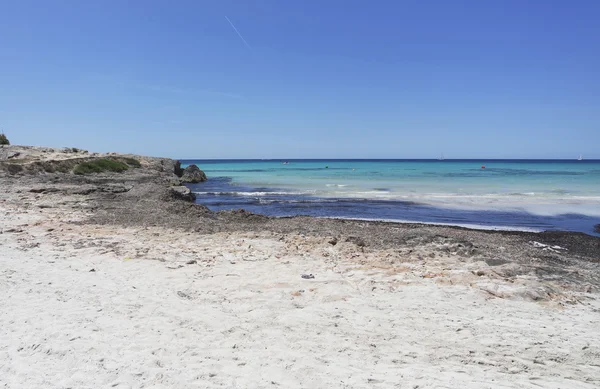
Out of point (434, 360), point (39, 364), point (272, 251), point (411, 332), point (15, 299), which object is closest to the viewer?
point (39, 364)

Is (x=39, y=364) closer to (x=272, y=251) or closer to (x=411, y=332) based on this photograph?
(x=411, y=332)

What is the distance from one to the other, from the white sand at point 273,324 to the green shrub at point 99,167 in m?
20.9

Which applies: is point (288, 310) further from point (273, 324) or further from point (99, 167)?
point (99, 167)

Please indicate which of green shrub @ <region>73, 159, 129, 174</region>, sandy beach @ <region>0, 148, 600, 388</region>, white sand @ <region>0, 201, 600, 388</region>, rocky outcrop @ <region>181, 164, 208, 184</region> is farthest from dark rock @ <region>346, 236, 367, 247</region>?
rocky outcrop @ <region>181, 164, 208, 184</region>

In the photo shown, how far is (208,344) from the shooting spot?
4547 mm

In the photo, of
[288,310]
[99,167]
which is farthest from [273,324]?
[99,167]

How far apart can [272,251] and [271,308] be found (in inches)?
129

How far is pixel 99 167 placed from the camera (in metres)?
29.3

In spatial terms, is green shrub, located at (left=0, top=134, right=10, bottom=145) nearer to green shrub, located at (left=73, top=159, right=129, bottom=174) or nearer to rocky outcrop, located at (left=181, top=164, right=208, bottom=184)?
green shrub, located at (left=73, top=159, right=129, bottom=174)

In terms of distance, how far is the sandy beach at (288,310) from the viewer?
4.00 metres

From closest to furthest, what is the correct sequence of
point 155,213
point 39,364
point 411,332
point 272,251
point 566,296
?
point 39,364 → point 411,332 → point 566,296 → point 272,251 → point 155,213

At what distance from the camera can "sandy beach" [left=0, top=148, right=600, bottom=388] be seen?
13.1 ft

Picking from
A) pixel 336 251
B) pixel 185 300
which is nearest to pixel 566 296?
pixel 336 251

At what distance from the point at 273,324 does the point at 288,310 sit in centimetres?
52
